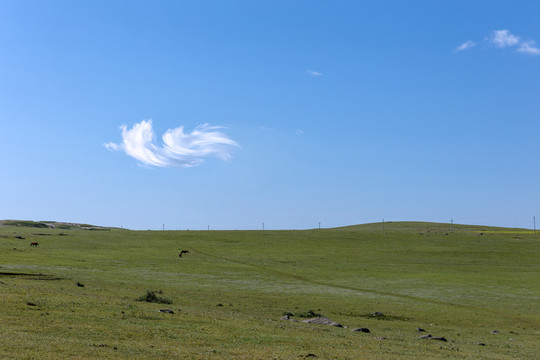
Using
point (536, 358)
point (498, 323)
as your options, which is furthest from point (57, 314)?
point (498, 323)

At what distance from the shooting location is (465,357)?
23.3 meters

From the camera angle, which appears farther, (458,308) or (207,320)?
(458,308)

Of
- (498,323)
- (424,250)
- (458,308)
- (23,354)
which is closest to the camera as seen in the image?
(23,354)

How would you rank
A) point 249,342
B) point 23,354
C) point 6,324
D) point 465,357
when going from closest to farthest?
point 23,354 < point 6,324 < point 249,342 < point 465,357

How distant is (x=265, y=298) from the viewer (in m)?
45.8

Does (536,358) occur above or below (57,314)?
below

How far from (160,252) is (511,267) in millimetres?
59445

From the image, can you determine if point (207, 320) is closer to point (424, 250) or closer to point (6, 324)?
point (6, 324)

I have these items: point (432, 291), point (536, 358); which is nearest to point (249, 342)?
point (536, 358)

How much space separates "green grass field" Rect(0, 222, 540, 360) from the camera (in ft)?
68.2

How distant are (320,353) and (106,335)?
8.20 meters

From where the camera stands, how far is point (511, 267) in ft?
284

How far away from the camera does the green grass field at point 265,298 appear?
20781 millimetres

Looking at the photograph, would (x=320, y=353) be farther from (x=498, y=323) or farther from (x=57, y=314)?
(x=498, y=323)
